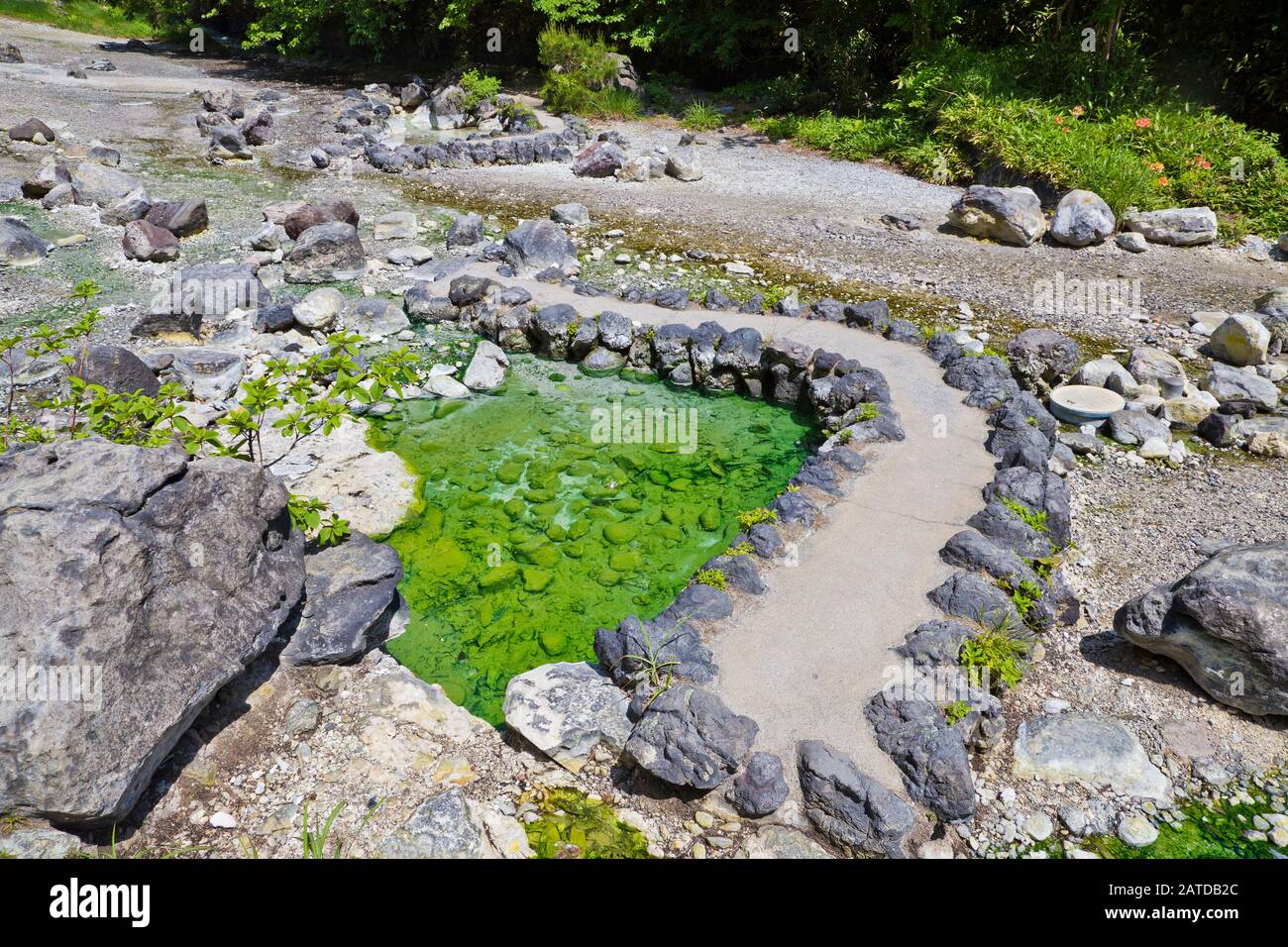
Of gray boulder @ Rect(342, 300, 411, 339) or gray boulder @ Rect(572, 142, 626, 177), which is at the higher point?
gray boulder @ Rect(572, 142, 626, 177)

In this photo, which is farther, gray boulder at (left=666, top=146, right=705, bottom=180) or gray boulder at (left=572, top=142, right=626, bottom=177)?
gray boulder at (left=572, top=142, right=626, bottom=177)

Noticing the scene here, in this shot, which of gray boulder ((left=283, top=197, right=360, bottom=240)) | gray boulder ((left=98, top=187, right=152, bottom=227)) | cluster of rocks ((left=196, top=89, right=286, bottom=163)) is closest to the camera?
gray boulder ((left=283, top=197, right=360, bottom=240))

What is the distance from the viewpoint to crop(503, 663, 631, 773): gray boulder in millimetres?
5113

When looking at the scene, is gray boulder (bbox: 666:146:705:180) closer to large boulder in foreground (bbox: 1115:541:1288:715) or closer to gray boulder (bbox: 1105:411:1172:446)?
gray boulder (bbox: 1105:411:1172:446)

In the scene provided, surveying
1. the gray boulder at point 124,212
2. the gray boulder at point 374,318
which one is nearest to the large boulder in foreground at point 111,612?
the gray boulder at point 374,318

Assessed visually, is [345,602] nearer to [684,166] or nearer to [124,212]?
[124,212]

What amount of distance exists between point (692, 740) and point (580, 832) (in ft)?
2.66

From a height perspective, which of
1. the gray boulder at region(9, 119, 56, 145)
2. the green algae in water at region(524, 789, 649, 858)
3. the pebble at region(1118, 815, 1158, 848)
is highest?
the gray boulder at region(9, 119, 56, 145)

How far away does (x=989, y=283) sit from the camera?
1239 cm

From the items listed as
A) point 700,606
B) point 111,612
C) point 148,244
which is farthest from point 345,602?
point 148,244

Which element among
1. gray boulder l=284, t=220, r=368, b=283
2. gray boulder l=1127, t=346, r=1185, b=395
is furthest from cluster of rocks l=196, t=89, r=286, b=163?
gray boulder l=1127, t=346, r=1185, b=395

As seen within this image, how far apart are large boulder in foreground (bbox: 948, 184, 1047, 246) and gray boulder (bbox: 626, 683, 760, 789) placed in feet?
37.7

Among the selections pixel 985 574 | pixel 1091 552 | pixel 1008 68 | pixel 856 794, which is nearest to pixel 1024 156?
pixel 1008 68

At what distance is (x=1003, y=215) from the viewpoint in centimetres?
1358
